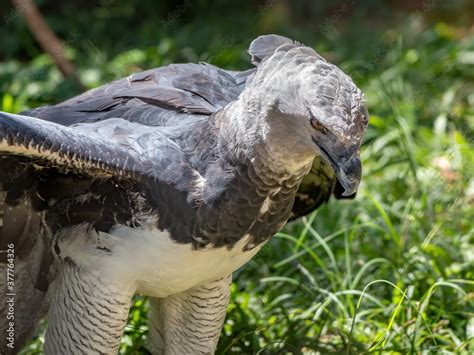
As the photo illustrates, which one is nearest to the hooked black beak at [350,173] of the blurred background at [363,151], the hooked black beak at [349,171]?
the hooked black beak at [349,171]

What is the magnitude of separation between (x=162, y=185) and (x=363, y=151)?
3.16m

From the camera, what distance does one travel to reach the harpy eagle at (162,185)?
312 centimetres

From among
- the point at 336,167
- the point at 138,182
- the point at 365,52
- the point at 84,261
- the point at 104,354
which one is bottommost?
the point at 365,52

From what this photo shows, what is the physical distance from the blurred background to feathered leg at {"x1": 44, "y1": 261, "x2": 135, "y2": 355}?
741 millimetres

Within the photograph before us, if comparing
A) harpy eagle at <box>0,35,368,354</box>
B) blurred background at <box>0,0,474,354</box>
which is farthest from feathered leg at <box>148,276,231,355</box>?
blurred background at <box>0,0,474,354</box>

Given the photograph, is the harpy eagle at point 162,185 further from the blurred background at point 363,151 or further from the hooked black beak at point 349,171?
the blurred background at point 363,151

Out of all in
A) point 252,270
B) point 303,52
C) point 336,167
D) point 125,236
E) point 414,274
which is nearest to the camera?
point 336,167

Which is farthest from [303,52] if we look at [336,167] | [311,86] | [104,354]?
[104,354]

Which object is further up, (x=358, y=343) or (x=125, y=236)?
(x=125, y=236)

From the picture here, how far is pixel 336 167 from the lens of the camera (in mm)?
2982

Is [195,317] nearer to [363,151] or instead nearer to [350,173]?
[350,173]

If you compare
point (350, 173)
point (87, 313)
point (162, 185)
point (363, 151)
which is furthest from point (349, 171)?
point (363, 151)

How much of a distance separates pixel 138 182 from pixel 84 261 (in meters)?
0.41

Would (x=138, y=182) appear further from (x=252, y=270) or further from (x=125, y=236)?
(x=252, y=270)
